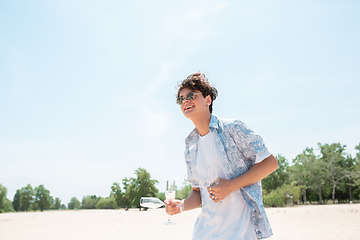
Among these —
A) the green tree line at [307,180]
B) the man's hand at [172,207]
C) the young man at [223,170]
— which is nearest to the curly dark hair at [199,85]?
the young man at [223,170]

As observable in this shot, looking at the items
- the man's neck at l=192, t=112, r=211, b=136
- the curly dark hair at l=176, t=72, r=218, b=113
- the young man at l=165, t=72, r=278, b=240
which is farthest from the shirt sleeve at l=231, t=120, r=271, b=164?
the curly dark hair at l=176, t=72, r=218, b=113

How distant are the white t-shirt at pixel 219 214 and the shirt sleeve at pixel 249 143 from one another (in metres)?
0.25

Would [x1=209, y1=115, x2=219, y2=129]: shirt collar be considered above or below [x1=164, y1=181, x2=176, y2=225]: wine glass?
above

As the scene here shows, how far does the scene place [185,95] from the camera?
2502 millimetres

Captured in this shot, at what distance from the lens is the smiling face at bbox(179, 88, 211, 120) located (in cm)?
244

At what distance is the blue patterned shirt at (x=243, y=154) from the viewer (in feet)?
6.57

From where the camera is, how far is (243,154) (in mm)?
2135

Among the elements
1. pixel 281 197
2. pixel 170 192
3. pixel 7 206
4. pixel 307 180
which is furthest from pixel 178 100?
pixel 7 206

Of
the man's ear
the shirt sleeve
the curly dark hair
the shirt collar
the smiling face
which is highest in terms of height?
the curly dark hair

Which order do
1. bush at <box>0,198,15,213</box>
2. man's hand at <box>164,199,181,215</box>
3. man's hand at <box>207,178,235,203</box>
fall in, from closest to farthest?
man's hand at <box>207,178,235,203</box>
man's hand at <box>164,199,181,215</box>
bush at <box>0,198,15,213</box>

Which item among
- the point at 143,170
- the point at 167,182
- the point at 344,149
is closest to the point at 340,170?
the point at 344,149

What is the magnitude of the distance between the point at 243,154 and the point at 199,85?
0.77 m

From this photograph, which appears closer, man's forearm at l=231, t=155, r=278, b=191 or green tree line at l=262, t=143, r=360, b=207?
man's forearm at l=231, t=155, r=278, b=191

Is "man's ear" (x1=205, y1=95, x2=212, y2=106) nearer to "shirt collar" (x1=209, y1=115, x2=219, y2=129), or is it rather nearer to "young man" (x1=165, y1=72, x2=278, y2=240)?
"young man" (x1=165, y1=72, x2=278, y2=240)
